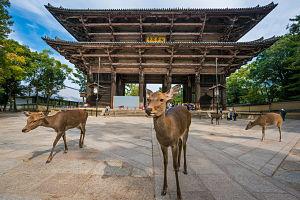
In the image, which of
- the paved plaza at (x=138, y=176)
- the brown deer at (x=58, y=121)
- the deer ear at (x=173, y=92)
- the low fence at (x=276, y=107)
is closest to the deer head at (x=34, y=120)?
the brown deer at (x=58, y=121)

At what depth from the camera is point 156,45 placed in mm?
13023

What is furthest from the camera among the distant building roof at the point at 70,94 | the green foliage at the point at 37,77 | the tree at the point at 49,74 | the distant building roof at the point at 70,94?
the distant building roof at the point at 70,94

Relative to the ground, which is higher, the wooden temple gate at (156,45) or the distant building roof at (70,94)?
the wooden temple gate at (156,45)

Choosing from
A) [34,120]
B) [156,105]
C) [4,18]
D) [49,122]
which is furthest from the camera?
[4,18]

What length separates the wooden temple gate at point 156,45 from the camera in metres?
13.5

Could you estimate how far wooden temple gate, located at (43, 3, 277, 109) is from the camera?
13484mm

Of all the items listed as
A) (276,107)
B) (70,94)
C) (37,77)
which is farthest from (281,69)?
(70,94)

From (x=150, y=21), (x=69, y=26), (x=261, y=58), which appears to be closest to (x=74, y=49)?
(x=69, y=26)

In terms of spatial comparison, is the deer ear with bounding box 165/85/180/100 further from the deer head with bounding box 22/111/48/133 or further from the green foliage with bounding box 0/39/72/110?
the green foliage with bounding box 0/39/72/110

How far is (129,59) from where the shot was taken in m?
15.3

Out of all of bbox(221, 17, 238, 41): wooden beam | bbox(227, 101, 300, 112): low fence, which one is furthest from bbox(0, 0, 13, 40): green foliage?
bbox(227, 101, 300, 112): low fence

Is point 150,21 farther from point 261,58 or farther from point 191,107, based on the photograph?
point 261,58

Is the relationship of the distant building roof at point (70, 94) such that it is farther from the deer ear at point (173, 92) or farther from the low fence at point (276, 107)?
the low fence at point (276, 107)

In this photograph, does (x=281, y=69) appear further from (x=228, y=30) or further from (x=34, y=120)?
(x=34, y=120)
